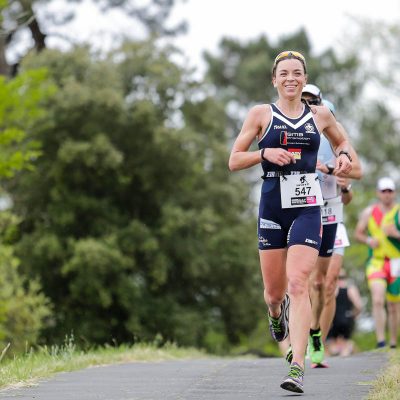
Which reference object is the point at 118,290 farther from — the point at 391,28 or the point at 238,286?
the point at 391,28

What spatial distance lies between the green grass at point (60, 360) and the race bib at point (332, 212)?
98.4 inches

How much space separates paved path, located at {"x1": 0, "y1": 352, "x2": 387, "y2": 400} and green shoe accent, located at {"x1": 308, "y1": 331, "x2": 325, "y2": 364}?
17cm

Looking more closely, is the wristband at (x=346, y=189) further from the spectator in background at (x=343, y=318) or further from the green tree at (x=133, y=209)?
the green tree at (x=133, y=209)

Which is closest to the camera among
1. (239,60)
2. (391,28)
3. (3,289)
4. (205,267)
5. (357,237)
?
(357,237)

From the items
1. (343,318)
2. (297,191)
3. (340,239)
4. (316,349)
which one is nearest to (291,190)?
(297,191)

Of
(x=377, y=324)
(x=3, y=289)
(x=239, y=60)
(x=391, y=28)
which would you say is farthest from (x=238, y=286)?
(x=239, y=60)

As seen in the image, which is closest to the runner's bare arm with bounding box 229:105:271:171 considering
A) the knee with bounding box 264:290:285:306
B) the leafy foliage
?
the knee with bounding box 264:290:285:306

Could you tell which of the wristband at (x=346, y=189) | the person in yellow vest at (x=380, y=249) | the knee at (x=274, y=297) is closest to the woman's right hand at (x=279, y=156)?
the knee at (x=274, y=297)

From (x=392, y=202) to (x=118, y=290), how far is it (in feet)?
58.0

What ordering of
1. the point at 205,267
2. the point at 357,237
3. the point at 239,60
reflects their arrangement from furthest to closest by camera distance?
1. the point at 239,60
2. the point at 205,267
3. the point at 357,237

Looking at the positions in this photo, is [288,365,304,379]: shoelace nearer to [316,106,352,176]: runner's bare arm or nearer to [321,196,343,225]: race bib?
[316,106,352,176]: runner's bare arm

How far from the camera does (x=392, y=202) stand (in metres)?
14.4

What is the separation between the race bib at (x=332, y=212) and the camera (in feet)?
33.4

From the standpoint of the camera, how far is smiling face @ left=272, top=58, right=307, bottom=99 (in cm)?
784
